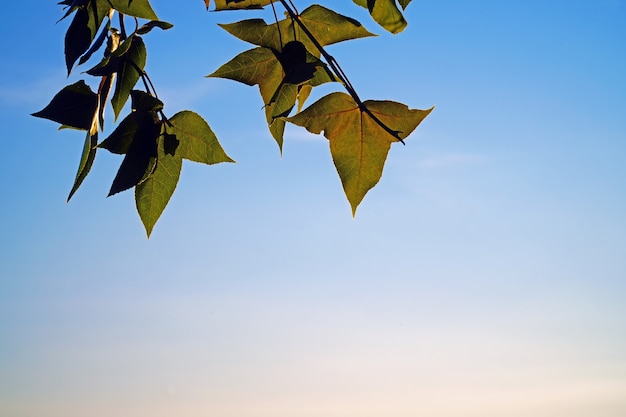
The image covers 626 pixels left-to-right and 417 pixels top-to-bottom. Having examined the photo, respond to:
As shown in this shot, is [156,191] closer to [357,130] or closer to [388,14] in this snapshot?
[357,130]

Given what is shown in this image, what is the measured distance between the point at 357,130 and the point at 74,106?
1.35ft

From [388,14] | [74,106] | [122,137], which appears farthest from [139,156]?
[388,14]

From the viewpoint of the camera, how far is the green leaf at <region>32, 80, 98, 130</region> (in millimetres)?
970

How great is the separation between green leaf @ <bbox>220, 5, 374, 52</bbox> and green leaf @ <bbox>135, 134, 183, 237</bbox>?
20cm

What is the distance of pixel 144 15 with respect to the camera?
973 mm

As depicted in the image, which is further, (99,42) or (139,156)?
(99,42)

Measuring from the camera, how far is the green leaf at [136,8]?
97 centimetres

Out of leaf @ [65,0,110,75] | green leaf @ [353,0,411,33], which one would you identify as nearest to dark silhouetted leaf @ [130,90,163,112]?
leaf @ [65,0,110,75]

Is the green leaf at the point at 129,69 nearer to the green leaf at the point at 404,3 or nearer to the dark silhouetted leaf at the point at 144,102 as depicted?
the dark silhouetted leaf at the point at 144,102

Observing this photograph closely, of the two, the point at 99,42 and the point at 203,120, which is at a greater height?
the point at 99,42

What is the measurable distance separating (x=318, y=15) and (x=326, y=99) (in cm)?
16

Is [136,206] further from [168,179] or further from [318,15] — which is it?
[318,15]

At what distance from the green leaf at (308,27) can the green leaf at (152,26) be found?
0.26 feet

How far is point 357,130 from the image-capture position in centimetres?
97
